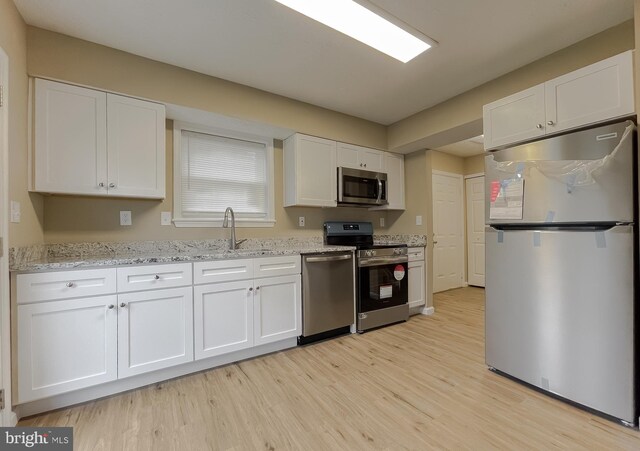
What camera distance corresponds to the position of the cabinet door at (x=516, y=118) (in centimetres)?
197

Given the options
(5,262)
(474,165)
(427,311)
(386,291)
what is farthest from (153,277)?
(474,165)

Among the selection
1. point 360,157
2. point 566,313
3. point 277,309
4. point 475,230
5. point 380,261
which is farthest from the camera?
point 475,230

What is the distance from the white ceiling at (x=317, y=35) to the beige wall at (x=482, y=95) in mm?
72

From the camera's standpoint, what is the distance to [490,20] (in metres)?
1.90

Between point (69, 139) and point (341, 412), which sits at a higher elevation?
point (69, 139)

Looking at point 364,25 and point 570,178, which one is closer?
point 570,178

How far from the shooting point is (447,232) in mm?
5070

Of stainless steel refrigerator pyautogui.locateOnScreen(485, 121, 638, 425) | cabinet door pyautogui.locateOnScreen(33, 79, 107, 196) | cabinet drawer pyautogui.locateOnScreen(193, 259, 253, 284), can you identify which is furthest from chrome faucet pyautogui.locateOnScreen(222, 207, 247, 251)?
stainless steel refrigerator pyautogui.locateOnScreen(485, 121, 638, 425)

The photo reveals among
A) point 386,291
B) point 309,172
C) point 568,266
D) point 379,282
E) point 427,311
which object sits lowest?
point 427,311

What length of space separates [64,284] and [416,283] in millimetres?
3420

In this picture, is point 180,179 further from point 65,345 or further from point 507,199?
point 507,199

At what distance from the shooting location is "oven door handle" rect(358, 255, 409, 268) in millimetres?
3004

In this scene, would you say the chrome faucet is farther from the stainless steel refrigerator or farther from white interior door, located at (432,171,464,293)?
white interior door, located at (432,171,464,293)

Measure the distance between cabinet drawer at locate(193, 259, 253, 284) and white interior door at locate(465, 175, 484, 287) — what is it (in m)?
4.45
